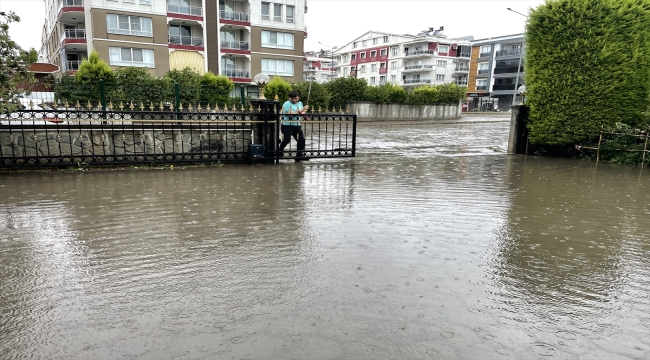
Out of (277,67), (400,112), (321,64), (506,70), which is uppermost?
(321,64)

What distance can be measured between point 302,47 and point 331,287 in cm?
4132

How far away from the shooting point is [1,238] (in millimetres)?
4613

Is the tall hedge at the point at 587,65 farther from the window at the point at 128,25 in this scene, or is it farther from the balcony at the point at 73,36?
the balcony at the point at 73,36

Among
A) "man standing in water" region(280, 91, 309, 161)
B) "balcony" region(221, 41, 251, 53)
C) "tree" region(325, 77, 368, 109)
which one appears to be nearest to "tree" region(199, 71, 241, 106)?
"man standing in water" region(280, 91, 309, 161)

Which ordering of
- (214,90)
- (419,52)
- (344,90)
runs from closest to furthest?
(214,90) → (344,90) → (419,52)

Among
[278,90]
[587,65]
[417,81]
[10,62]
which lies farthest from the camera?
[417,81]

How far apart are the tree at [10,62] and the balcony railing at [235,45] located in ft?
104

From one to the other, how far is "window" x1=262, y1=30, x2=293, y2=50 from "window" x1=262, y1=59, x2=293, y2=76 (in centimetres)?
143

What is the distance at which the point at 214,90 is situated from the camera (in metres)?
19.0

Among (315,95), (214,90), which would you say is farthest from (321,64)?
(214,90)

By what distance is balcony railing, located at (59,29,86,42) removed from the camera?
34125mm

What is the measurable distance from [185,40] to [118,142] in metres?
30.8

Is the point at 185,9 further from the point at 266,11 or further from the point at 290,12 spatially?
the point at 290,12

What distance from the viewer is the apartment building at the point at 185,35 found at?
33.0 m
